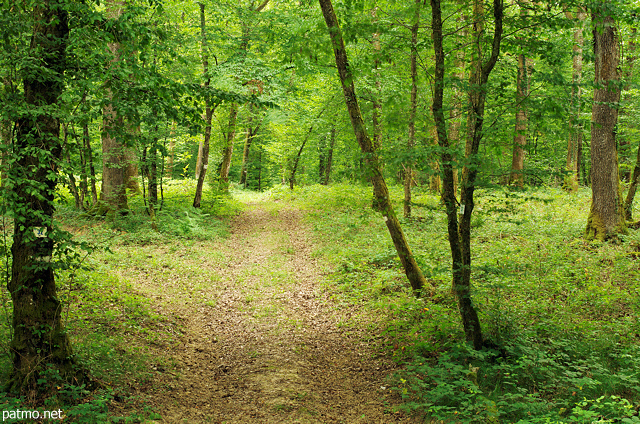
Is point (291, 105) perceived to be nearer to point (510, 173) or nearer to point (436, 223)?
point (436, 223)

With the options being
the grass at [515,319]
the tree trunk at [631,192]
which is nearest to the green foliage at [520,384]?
the grass at [515,319]

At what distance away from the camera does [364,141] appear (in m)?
6.99

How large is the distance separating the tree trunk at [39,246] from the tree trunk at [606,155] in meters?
10.8

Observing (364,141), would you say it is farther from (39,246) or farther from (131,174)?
(131,174)

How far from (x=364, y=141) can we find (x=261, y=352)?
4.20 metres

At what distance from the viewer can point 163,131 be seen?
11.0m

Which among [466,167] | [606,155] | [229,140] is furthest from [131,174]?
[606,155]

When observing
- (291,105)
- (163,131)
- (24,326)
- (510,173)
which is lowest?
(24,326)

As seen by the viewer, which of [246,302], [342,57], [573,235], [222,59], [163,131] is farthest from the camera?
[222,59]

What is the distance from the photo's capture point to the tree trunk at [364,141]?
A: 6.59 metres

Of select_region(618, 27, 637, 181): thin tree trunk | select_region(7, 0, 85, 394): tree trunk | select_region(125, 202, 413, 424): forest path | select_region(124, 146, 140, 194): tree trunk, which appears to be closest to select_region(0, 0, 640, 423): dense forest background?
select_region(7, 0, 85, 394): tree trunk

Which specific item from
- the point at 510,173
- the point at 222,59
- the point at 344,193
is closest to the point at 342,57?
the point at 510,173

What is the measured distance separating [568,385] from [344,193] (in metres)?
14.5

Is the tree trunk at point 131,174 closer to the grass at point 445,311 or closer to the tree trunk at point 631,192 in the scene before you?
the grass at point 445,311
